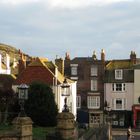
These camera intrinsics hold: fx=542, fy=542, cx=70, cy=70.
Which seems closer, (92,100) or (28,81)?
(28,81)

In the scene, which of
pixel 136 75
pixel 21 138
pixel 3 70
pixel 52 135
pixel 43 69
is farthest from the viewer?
pixel 136 75

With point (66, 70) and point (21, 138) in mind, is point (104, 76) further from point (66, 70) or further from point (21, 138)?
point (21, 138)

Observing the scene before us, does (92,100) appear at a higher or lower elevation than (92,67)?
lower

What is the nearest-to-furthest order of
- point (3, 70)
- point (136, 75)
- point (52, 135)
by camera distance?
point (52, 135)
point (3, 70)
point (136, 75)

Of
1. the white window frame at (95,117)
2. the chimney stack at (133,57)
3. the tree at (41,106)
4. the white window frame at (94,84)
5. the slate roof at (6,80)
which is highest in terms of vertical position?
the chimney stack at (133,57)

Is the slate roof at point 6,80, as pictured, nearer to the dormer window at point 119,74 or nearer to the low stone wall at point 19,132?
the dormer window at point 119,74

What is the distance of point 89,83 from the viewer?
8681 cm

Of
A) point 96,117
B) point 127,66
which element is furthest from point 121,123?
point 127,66

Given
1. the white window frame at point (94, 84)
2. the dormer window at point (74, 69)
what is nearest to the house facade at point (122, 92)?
the white window frame at point (94, 84)

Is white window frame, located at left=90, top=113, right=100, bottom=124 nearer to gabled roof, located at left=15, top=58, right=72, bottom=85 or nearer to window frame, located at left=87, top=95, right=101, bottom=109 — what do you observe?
window frame, located at left=87, top=95, right=101, bottom=109

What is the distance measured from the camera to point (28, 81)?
205ft

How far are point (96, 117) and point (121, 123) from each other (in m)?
4.04

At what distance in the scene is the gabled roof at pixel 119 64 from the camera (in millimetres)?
87000

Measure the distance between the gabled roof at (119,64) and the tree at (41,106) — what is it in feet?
125
